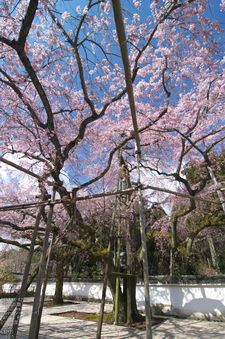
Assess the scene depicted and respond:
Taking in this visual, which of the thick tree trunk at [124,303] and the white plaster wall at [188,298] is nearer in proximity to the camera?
the thick tree trunk at [124,303]

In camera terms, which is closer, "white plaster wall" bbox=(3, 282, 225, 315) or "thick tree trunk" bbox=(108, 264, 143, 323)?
"thick tree trunk" bbox=(108, 264, 143, 323)

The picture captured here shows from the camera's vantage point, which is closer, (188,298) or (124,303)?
(124,303)

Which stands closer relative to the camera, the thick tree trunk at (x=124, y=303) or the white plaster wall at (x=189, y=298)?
the thick tree trunk at (x=124, y=303)

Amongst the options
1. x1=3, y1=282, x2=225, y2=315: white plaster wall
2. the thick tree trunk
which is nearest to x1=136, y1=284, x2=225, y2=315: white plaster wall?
x1=3, y1=282, x2=225, y2=315: white plaster wall

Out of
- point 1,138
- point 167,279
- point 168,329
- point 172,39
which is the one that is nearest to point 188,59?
point 172,39

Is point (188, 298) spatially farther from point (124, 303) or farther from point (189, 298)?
point (124, 303)

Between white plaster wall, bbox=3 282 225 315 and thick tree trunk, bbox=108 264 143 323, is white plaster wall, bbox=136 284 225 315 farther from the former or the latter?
thick tree trunk, bbox=108 264 143 323

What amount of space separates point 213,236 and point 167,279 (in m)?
4.02

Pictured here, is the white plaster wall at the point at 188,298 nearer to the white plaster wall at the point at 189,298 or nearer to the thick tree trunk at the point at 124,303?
the white plaster wall at the point at 189,298

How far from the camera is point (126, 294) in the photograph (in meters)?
5.94

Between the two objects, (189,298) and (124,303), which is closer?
(124,303)

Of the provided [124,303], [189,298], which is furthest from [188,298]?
[124,303]

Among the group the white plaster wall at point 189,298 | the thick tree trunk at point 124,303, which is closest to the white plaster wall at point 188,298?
the white plaster wall at point 189,298

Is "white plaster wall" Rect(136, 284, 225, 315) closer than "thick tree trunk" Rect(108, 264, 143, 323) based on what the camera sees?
No
